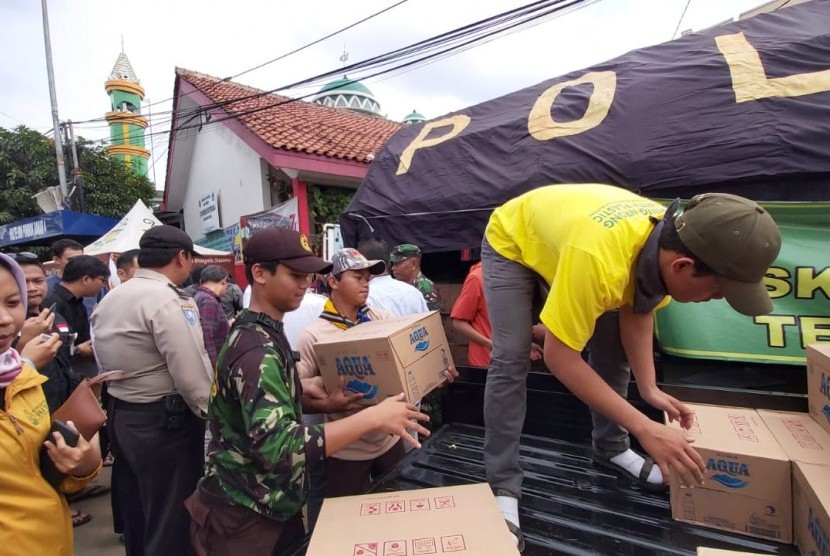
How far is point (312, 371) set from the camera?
2010mm

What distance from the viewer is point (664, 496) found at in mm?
1726

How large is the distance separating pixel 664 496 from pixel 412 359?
1126 mm

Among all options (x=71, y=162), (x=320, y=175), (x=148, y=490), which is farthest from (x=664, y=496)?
(x=71, y=162)

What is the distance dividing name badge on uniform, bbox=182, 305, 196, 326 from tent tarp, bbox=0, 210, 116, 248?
10567mm

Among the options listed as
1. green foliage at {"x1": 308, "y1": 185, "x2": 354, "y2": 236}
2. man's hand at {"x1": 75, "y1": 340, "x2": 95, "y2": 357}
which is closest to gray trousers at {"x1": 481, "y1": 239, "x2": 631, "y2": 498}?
man's hand at {"x1": 75, "y1": 340, "x2": 95, "y2": 357}

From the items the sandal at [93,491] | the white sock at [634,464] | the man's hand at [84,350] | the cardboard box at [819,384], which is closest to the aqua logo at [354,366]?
the white sock at [634,464]

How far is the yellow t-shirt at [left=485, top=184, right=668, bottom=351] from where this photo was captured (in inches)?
52.2

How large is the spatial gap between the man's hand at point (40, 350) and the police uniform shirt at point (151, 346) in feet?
0.81

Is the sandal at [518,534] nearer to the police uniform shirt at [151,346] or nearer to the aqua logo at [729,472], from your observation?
the aqua logo at [729,472]

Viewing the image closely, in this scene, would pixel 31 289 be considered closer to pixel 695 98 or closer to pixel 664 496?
pixel 664 496

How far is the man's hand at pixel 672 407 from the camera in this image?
165 cm

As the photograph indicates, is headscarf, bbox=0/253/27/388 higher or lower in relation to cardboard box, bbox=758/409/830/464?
higher

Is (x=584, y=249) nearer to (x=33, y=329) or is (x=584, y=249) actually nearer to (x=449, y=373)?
(x=449, y=373)

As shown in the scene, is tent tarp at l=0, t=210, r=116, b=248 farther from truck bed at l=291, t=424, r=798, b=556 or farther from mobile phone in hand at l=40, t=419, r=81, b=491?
truck bed at l=291, t=424, r=798, b=556
